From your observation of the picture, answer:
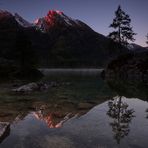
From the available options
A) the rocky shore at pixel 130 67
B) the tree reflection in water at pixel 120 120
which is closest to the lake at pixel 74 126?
the tree reflection in water at pixel 120 120

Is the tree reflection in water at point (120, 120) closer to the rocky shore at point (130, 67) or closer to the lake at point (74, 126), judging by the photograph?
the lake at point (74, 126)

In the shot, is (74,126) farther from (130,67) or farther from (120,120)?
(130,67)

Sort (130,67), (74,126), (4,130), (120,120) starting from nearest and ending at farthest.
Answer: (4,130), (74,126), (120,120), (130,67)

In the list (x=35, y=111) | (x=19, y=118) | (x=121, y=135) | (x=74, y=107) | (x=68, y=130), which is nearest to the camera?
(x=121, y=135)

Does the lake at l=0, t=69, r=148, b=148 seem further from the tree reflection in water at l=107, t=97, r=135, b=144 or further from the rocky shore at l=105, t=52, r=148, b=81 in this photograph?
the rocky shore at l=105, t=52, r=148, b=81

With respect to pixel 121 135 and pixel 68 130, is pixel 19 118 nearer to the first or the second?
pixel 68 130

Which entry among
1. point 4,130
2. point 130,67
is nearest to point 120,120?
point 4,130

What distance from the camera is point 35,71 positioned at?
2203 inches

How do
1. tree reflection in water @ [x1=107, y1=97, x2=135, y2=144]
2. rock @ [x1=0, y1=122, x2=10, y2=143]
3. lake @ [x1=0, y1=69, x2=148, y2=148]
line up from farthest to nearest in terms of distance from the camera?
tree reflection in water @ [x1=107, y1=97, x2=135, y2=144]
rock @ [x1=0, y1=122, x2=10, y2=143]
lake @ [x1=0, y1=69, x2=148, y2=148]

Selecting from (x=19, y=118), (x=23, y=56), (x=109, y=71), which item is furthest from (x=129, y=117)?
(x=23, y=56)

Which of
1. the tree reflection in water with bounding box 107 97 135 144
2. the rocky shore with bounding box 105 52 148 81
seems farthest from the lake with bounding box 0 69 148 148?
the rocky shore with bounding box 105 52 148 81

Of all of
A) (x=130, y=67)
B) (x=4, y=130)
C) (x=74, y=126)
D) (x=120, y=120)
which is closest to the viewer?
(x=4, y=130)

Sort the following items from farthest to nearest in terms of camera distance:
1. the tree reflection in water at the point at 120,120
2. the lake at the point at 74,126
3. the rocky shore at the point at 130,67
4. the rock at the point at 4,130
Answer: the rocky shore at the point at 130,67, the tree reflection in water at the point at 120,120, the rock at the point at 4,130, the lake at the point at 74,126

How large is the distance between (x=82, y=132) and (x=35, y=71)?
47945 millimetres
